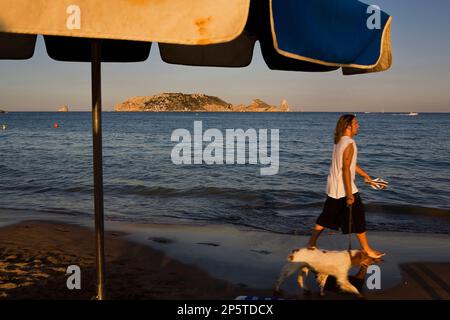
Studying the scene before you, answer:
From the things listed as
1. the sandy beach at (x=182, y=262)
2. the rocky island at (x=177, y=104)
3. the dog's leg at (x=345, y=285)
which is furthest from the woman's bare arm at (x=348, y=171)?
the rocky island at (x=177, y=104)

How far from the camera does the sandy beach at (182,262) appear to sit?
5.07m

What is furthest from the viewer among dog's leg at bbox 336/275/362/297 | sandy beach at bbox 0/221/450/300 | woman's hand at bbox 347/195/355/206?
woman's hand at bbox 347/195/355/206

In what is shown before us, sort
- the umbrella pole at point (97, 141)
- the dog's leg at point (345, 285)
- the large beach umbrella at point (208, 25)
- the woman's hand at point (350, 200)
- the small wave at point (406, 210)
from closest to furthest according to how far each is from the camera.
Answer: the large beach umbrella at point (208, 25) < the umbrella pole at point (97, 141) < the dog's leg at point (345, 285) < the woman's hand at point (350, 200) < the small wave at point (406, 210)

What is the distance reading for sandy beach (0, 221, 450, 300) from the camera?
5.07 m

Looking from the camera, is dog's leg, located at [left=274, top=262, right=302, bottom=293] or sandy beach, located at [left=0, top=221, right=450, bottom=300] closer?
dog's leg, located at [left=274, top=262, right=302, bottom=293]

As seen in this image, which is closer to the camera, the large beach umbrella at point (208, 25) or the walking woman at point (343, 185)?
the large beach umbrella at point (208, 25)

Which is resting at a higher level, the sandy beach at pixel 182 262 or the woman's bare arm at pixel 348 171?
the woman's bare arm at pixel 348 171

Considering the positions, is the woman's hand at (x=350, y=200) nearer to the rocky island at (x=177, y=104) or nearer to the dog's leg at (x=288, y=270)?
the dog's leg at (x=288, y=270)

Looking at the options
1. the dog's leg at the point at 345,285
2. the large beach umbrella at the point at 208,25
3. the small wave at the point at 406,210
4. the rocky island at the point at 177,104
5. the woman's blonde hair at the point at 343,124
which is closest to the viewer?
the large beach umbrella at the point at 208,25

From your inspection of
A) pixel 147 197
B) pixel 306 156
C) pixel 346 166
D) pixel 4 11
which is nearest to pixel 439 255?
pixel 346 166

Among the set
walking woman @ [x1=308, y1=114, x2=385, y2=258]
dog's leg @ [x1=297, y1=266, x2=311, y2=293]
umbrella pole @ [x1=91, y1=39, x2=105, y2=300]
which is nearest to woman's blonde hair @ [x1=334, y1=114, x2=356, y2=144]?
walking woman @ [x1=308, y1=114, x2=385, y2=258]

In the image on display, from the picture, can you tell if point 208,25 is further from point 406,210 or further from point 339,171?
point 406,210

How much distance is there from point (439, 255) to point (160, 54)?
5.68 meters

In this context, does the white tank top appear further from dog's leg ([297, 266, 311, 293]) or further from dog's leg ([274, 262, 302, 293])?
dog's leg ([274, 262, 302, 293])
